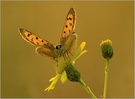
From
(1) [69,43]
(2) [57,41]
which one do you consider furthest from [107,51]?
(2) [57,41]

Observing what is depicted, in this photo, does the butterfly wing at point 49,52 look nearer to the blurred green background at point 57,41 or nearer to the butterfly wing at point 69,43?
the butterfly wing at point 69,43

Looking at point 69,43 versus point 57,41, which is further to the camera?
point 57,41

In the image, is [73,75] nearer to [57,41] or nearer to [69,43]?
[69,43]

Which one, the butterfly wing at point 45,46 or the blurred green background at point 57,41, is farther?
the blurred green background at point 57,41

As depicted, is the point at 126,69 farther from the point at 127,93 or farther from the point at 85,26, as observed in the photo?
the point at 85,26

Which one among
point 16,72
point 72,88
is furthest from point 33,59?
point 72,88

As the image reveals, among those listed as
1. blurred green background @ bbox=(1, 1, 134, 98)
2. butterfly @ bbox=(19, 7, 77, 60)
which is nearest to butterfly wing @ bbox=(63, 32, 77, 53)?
butterfly @ bbox=(19, 7, 77, 60)

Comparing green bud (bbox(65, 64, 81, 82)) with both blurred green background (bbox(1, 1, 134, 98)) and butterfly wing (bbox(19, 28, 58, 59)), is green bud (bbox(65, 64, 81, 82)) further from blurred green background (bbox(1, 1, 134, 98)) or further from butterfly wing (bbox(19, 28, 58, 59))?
blurred green background (bbox(1, 1, 134, 98))

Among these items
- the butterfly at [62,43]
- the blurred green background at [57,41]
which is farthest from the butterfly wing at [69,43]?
the blurred green background at [57,41]
